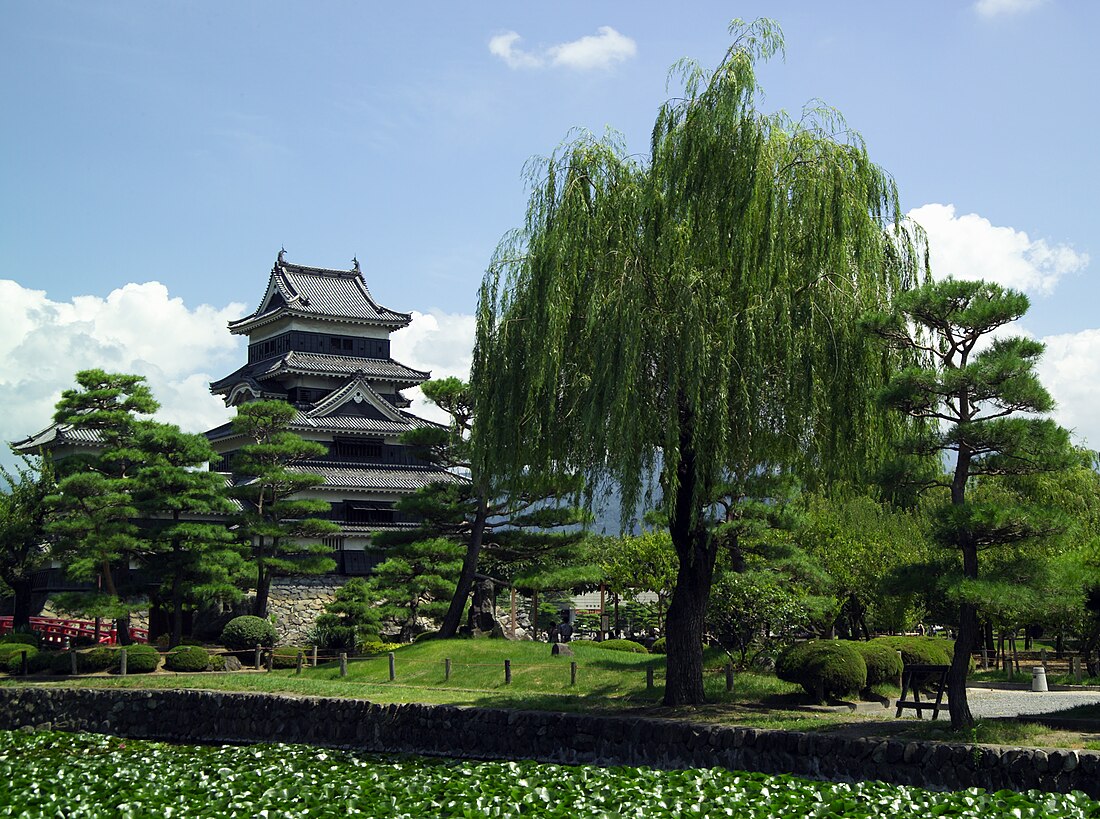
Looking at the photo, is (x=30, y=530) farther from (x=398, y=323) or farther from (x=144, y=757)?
(x=144, y=757)

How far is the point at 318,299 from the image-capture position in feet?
140

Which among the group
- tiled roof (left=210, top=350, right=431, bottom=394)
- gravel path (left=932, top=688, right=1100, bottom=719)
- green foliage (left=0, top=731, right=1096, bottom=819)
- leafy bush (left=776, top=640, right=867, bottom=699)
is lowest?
green foliage (left=0, top=731, right=1096, bottom=819)

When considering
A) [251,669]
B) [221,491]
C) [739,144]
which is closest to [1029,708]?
[739,144]

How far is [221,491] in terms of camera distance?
1267 inches

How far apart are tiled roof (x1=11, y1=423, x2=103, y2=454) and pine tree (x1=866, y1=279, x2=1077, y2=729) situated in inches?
1229

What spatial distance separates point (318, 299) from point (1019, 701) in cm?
3009

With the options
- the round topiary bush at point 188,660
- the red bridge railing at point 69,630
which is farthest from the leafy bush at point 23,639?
the round topiary bush at point 188,660

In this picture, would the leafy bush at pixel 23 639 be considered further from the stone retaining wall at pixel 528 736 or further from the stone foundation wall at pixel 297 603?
the stone foundation wall at pixel 297 603

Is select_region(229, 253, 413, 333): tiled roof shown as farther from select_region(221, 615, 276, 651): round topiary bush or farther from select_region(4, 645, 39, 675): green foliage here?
select_region(4, 645, 39, 675): green foliage

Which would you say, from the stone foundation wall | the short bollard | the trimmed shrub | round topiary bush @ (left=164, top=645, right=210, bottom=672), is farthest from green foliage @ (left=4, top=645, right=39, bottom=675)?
the short bollard

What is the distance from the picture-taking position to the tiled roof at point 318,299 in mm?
41906

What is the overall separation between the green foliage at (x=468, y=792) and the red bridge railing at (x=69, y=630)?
17.9 meters

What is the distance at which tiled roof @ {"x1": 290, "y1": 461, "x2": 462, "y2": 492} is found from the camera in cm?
3809

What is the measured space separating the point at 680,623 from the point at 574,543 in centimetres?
1187
